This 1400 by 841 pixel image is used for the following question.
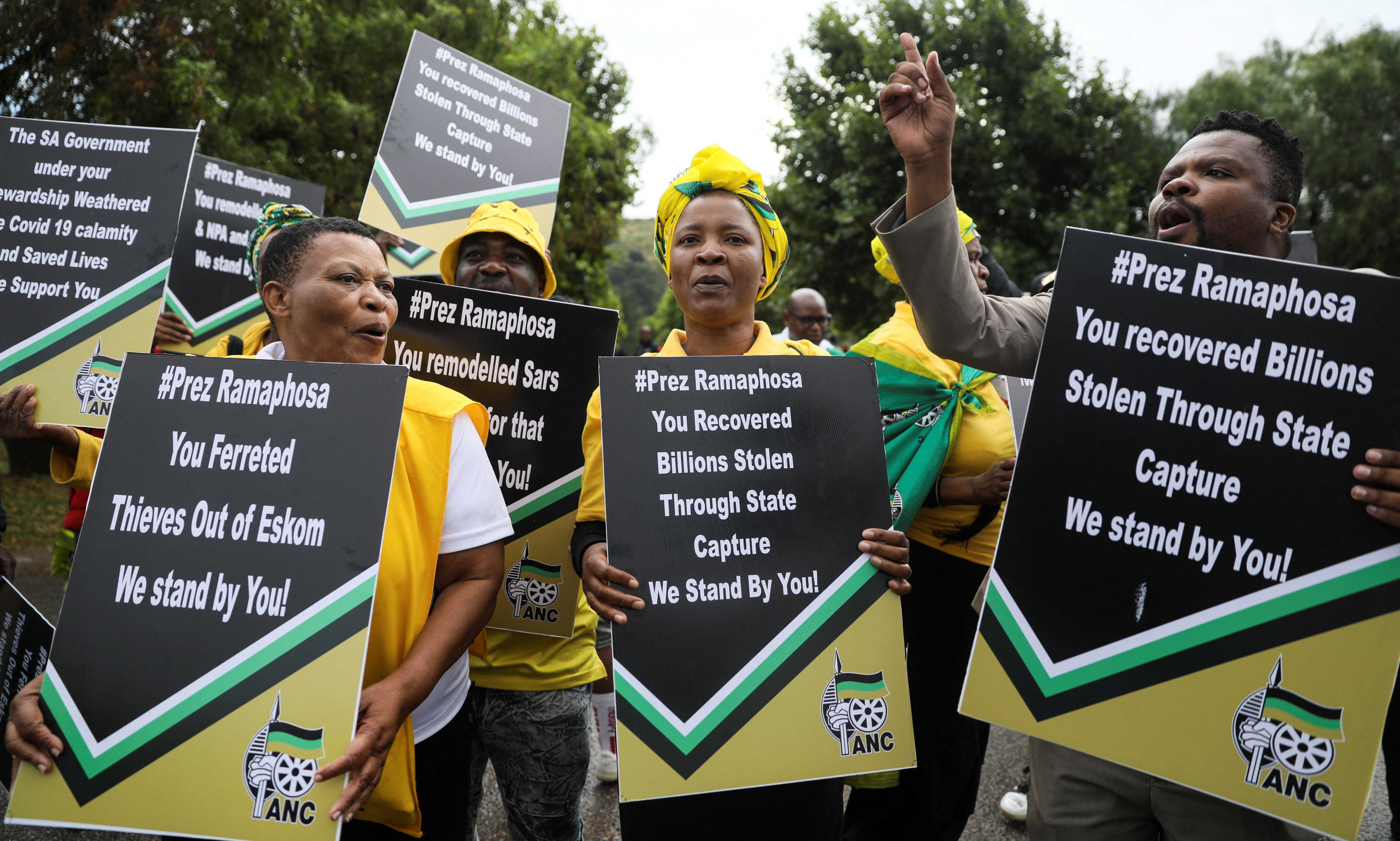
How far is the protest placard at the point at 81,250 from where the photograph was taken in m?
2.77

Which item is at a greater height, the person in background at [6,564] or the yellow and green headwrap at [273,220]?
the yellow and green headwrap at [273,220]

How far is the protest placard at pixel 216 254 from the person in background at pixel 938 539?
9.39 feet

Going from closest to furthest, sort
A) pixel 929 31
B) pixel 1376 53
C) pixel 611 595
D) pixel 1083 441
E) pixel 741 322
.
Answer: pixel 1083 441 → pixel 611 595 → pixel 741 322 → pixel 929 31 → pixel 1376 53

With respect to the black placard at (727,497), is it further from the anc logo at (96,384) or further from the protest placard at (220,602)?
the anc logo at (96,384)

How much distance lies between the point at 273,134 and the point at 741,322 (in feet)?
36.3

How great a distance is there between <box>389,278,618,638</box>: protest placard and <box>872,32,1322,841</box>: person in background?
109cm

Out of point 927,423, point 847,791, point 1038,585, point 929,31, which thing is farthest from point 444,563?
point 929,31

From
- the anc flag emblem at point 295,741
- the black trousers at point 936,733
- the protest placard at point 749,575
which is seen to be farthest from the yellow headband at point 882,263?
the anc flag emblem at point 295,741

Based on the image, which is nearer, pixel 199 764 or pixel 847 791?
pixel 199 764

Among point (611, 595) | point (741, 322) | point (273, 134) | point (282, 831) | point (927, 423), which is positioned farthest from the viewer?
point (273, 134)

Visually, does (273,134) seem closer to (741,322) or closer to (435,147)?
(435,147)

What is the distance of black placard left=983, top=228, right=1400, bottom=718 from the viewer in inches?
60.4

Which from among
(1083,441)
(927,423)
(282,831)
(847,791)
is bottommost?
(847,791)

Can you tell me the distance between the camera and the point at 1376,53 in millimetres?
19172
